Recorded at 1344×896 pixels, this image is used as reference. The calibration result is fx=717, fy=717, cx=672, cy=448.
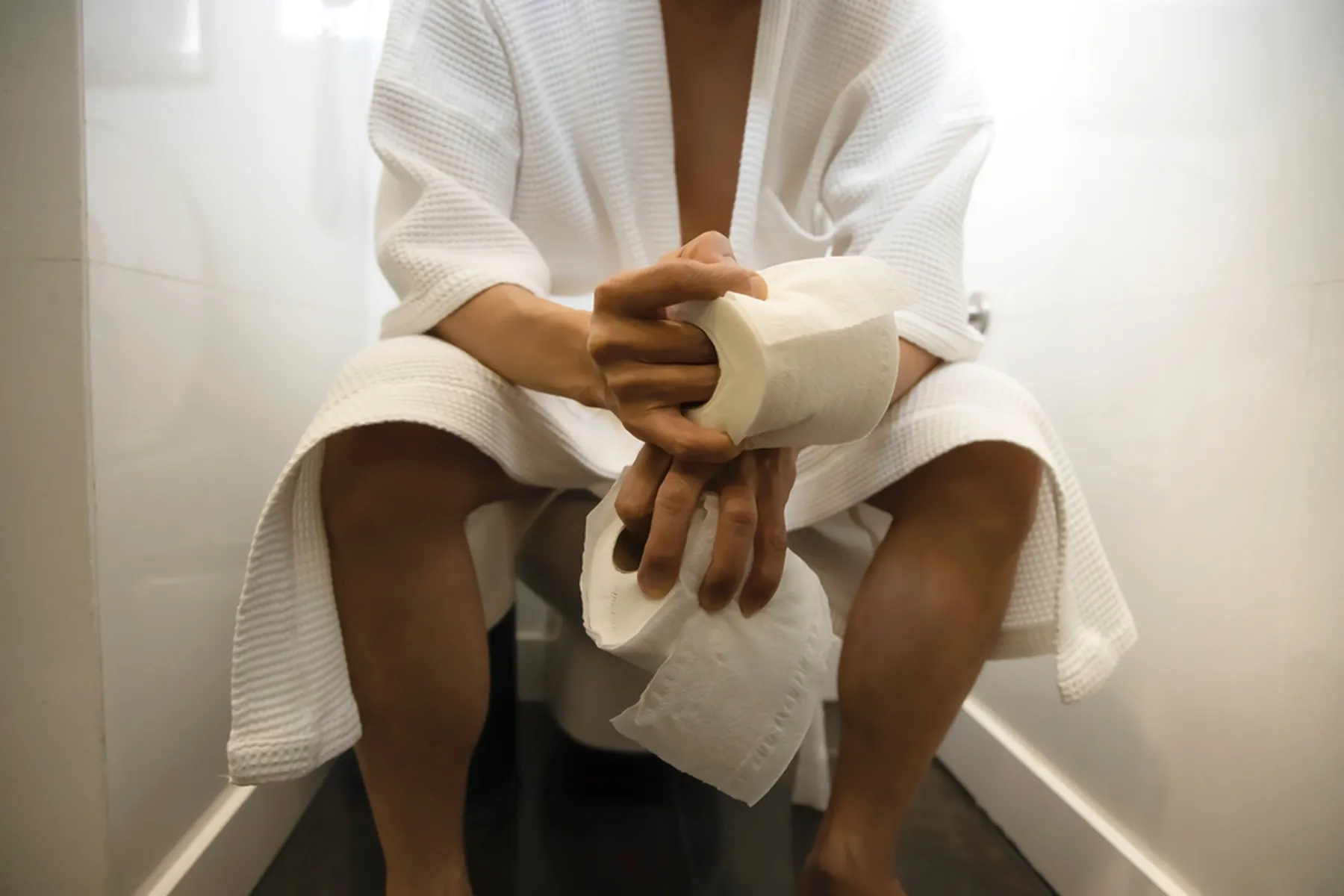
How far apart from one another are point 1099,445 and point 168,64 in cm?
81

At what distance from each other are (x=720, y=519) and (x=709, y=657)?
0.22 feet

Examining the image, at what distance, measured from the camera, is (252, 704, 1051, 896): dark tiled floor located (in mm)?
611

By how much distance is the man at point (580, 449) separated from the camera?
1.20ft

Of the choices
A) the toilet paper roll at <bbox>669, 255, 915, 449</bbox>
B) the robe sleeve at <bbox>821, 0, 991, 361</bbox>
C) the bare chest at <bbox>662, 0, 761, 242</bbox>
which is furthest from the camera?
the bare chest at <bbox>662, 0, 761, 242</bbox>

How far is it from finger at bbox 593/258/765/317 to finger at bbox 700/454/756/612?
10 cm

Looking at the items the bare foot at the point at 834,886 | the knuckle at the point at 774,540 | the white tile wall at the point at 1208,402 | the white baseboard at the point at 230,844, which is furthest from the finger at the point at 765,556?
the white baseboard at the point at 230,844

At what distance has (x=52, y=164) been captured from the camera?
1.38ft

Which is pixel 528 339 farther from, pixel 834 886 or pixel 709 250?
pixel 834 886

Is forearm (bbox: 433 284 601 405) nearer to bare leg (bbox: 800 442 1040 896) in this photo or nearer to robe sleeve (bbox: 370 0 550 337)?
robe sleeve (bbox: 370 0 550 337)

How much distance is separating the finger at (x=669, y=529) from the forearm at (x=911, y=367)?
0.19 m

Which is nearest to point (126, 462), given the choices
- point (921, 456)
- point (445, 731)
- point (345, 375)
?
point (345, 375)

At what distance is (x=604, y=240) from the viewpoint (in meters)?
0.70

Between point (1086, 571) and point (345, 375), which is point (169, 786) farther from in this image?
point (1086, 571)

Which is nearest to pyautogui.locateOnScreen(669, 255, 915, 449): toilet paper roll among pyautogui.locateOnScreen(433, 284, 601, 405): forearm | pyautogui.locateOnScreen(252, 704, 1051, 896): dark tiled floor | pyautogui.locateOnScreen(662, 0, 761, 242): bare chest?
pyautogui.locateOnScreen(433, 284, 601, 405): forearm
